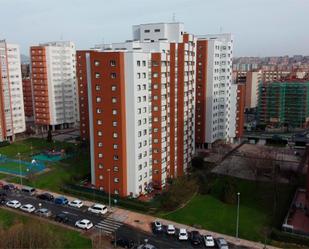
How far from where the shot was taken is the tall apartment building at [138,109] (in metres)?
55.8

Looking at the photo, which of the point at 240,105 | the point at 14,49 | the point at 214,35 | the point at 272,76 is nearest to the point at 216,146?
the point at 240,105

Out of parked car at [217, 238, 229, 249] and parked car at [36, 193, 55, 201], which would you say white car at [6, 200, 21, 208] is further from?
parked car at [217, 238, 229, 249]

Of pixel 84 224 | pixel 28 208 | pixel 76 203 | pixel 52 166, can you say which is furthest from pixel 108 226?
pixel 52 166

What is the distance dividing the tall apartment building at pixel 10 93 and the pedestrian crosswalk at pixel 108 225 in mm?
58014

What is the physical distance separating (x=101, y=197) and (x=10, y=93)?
55.7 m

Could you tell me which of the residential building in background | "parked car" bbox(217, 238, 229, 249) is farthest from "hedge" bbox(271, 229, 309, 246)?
the residential building in background

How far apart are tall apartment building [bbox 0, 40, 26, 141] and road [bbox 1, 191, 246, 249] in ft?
141

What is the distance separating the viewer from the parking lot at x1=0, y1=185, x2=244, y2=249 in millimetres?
44719

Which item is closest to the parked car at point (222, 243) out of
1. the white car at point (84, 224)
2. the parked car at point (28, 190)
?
the white car at point (84, 224)

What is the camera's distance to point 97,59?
5612cm

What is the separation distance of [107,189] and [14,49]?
6129cm

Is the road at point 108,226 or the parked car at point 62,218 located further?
the parked car at point 62,218

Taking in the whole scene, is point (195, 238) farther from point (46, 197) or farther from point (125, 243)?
point (46, 197)

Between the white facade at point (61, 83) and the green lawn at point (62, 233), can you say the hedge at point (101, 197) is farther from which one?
the white facade at point (61, 83)
